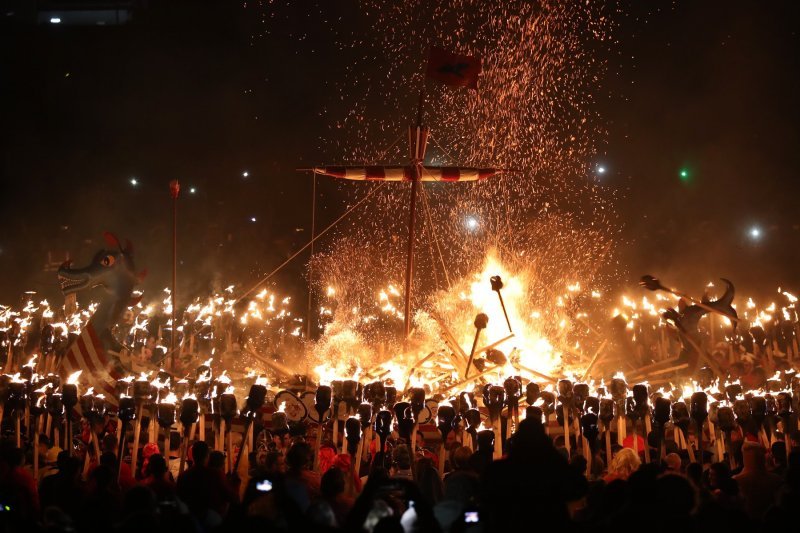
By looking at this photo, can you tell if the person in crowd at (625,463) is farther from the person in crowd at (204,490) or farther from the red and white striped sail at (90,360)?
the red and white striped sail at (90,360)

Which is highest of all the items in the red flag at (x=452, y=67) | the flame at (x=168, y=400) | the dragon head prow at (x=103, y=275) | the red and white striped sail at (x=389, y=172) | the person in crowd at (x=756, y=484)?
the red flag at (x=452, y=67)

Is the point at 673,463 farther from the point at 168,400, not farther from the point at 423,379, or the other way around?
the point at 423,379

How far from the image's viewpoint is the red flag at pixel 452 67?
13.6 meters

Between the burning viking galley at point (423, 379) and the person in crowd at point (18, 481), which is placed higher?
the burning viking galley at point (423, 379)

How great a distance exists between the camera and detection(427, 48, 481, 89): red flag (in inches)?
534

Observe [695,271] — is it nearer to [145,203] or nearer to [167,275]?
[167,275]

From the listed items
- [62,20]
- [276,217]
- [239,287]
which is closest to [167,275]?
[239,287]

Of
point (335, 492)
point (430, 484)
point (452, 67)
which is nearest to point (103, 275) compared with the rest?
point (452, 67)

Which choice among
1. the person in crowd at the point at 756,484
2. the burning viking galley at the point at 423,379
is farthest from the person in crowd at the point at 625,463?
the person in crowd at the point at 756,484

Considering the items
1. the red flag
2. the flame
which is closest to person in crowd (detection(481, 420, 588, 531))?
the flame

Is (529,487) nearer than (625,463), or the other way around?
(529,487)

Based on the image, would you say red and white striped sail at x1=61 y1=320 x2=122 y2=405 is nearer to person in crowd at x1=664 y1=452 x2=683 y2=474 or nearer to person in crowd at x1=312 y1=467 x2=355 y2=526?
person in crowd at x1=312 y1=467 x2=355 y2=526

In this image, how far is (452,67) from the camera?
13.6 m

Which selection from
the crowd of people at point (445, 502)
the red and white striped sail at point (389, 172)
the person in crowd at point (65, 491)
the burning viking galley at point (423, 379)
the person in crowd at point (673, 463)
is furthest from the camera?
the red and white striped sail at point (389, 172)
